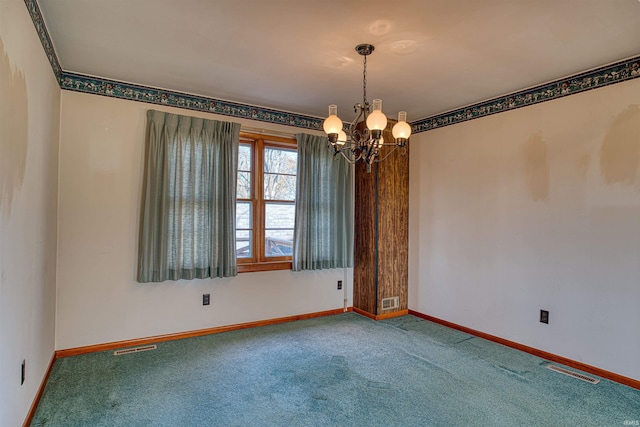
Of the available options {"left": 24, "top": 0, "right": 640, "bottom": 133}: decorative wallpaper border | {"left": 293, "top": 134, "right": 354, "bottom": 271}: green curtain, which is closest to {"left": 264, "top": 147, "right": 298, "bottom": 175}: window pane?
{"left": 293, "top": 134, "right": 354, "bottom": 271}: green curtain

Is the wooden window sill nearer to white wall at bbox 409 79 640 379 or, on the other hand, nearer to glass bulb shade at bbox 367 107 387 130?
white wall at bbox 409 79 640 379

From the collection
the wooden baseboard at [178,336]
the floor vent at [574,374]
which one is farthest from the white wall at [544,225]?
the wooden baseboard at [178,336]

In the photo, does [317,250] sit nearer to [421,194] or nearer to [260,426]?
[421,194]

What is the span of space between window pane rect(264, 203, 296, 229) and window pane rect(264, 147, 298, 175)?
0.42 m

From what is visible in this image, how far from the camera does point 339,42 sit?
257cm

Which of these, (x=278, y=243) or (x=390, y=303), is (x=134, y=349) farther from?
(x=390, y=303)

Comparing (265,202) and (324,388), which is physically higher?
(265,202)

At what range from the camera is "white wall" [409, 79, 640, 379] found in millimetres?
2863

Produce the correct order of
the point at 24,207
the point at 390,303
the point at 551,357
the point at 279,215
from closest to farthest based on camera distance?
the point at 24,207
the point at 551,357
the point at 279,215
the point at 390,303

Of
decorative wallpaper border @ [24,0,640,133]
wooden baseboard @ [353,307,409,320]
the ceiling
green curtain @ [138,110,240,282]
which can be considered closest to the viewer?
the ceiling

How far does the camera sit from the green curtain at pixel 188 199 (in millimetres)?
3479

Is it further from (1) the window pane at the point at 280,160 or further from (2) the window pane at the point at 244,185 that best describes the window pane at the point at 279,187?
(2) the window pane at the point at 244,185

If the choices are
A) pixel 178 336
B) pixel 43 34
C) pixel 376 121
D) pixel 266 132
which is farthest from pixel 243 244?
pixel 43 34

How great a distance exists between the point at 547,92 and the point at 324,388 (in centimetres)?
332
